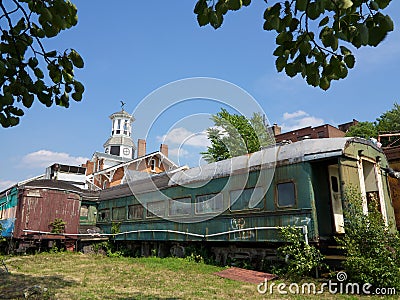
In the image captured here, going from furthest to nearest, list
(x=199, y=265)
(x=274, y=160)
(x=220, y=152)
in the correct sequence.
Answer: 1. (x=220, y=152)
2. (x=199, y=265)
3. (x=274, y=160)

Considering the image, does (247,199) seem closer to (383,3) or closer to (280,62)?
(280,62)

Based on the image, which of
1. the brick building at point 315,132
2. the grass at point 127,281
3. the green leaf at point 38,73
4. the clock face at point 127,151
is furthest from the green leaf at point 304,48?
the clock face at point 127,151

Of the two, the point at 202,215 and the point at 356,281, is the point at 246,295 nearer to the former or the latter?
the point at 356,281

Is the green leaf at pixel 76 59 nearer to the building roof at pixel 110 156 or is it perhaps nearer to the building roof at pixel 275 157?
the building roof at pixel 275 157

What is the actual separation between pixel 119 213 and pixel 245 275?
942 centimetres

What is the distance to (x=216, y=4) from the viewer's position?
2.74 meters

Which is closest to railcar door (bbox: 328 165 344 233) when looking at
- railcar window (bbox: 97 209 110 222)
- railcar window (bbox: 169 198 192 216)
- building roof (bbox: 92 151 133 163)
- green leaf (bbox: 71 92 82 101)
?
railcar window (bbox: 169 198 192 216)

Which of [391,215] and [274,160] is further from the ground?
[274,160]

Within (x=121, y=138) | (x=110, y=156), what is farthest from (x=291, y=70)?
(x=121, y=138)

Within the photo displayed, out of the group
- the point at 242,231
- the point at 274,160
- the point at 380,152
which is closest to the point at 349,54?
the point at 274,160

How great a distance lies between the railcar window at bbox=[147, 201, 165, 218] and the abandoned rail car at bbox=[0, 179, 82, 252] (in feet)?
15.8

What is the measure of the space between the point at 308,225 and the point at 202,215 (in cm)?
434

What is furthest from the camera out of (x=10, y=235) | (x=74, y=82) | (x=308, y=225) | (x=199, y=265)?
(x=10, y=235)

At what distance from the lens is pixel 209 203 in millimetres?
12422
